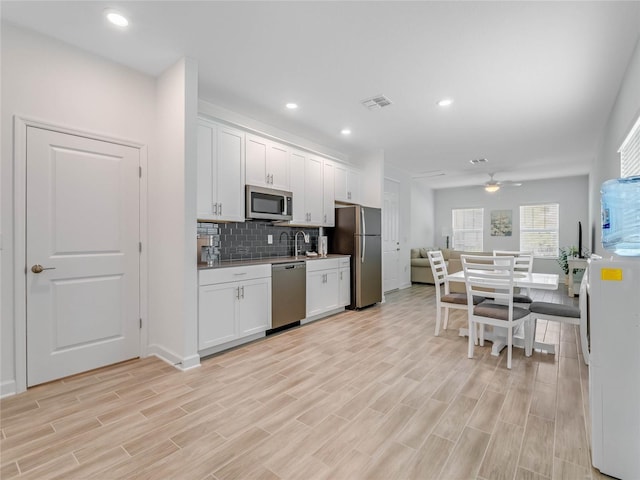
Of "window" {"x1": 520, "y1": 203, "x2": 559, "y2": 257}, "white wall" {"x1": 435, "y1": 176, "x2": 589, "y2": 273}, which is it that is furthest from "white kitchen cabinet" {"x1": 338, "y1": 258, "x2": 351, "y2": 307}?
"window" {"x1": 520, "y1": 203, "x2": 559, "y2": 257}

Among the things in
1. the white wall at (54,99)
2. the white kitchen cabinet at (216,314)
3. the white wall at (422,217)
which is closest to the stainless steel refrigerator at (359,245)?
the white kitchen cabinet at (216,314)

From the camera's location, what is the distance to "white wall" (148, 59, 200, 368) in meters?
2.86

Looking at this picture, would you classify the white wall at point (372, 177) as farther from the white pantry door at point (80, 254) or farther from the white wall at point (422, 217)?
the white pantry door at point (80, 254)

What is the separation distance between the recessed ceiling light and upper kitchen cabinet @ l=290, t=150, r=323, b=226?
7.70ft

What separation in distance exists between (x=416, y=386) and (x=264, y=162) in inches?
119

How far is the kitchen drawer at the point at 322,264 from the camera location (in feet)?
14.4

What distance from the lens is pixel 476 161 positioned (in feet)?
21.7

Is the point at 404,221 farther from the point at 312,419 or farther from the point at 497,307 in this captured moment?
the point at 312,419

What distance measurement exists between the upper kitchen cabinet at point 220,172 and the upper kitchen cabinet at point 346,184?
195 centimetres

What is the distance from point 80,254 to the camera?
2.75 metres

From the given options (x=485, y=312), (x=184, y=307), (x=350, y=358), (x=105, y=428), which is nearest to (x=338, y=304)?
(x=350, y=358)

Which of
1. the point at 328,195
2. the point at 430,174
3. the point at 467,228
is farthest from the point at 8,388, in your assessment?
the point at 467,228

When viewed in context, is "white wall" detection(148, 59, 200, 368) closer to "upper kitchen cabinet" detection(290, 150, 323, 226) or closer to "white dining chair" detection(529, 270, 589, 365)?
"upper kitchen cabinet" detection(290, 150, 323, 226)

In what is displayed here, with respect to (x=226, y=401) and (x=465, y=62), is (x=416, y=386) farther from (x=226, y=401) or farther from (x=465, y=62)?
(x=465, y=62)
